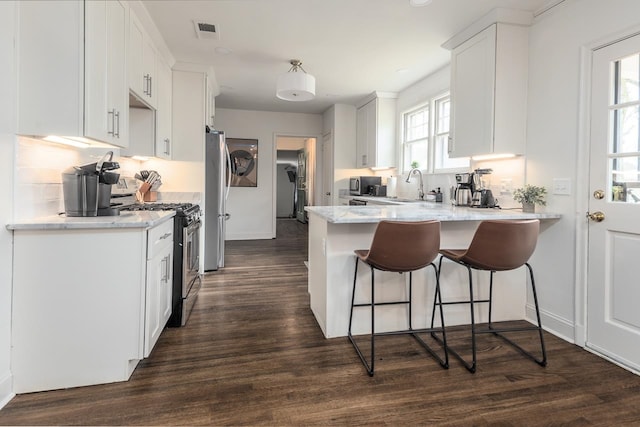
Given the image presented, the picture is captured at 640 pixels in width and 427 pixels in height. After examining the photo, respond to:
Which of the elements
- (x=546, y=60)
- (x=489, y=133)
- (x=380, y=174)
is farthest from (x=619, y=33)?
(x=380, y=174)

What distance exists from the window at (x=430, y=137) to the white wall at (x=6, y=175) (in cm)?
380

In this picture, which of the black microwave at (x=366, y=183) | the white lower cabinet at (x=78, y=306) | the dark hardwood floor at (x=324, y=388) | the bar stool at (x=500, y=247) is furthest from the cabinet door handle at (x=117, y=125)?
the black microwave at (x=366, y=183)

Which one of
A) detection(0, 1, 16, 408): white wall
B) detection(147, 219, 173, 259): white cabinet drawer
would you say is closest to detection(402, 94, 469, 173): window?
detection(147, 219, 173, 259): white cabinet drawer

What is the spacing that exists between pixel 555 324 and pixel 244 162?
18.2ft

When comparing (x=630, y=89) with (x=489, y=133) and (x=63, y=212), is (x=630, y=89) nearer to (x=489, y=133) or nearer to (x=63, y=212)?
(x=489, y=133)

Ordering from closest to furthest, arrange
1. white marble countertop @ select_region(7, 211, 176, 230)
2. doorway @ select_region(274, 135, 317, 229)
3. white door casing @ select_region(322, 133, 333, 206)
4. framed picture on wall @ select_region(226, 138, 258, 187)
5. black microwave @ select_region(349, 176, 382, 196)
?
white marble countertop @ select_region(7, 211, 176, 230) < black microwave @ select_region(349, 176, 382, 196) < white door casing @ select_region(322, 133, 333, 206) < framed picture on wall @ select_region(226, 138, 258, 187) < doorway @ select_region(274, 135, 317, 229)

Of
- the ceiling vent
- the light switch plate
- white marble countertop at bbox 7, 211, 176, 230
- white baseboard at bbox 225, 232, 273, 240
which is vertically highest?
the ceiling vent

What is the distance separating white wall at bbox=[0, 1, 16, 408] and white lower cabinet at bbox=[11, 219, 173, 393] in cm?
3

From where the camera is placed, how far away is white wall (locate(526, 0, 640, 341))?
2432mm

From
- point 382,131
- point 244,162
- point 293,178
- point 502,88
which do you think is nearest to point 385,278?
point 502,88

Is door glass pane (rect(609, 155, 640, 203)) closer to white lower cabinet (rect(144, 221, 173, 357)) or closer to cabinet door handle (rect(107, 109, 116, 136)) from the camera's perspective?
white lower cabinet (rect(144, 221, 173, 357))

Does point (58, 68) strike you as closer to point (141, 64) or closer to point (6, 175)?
point (6, 175)

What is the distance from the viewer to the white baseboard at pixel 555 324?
8.25ft

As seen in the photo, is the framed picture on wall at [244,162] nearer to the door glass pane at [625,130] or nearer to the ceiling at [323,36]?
the ceiling at [323,36]
